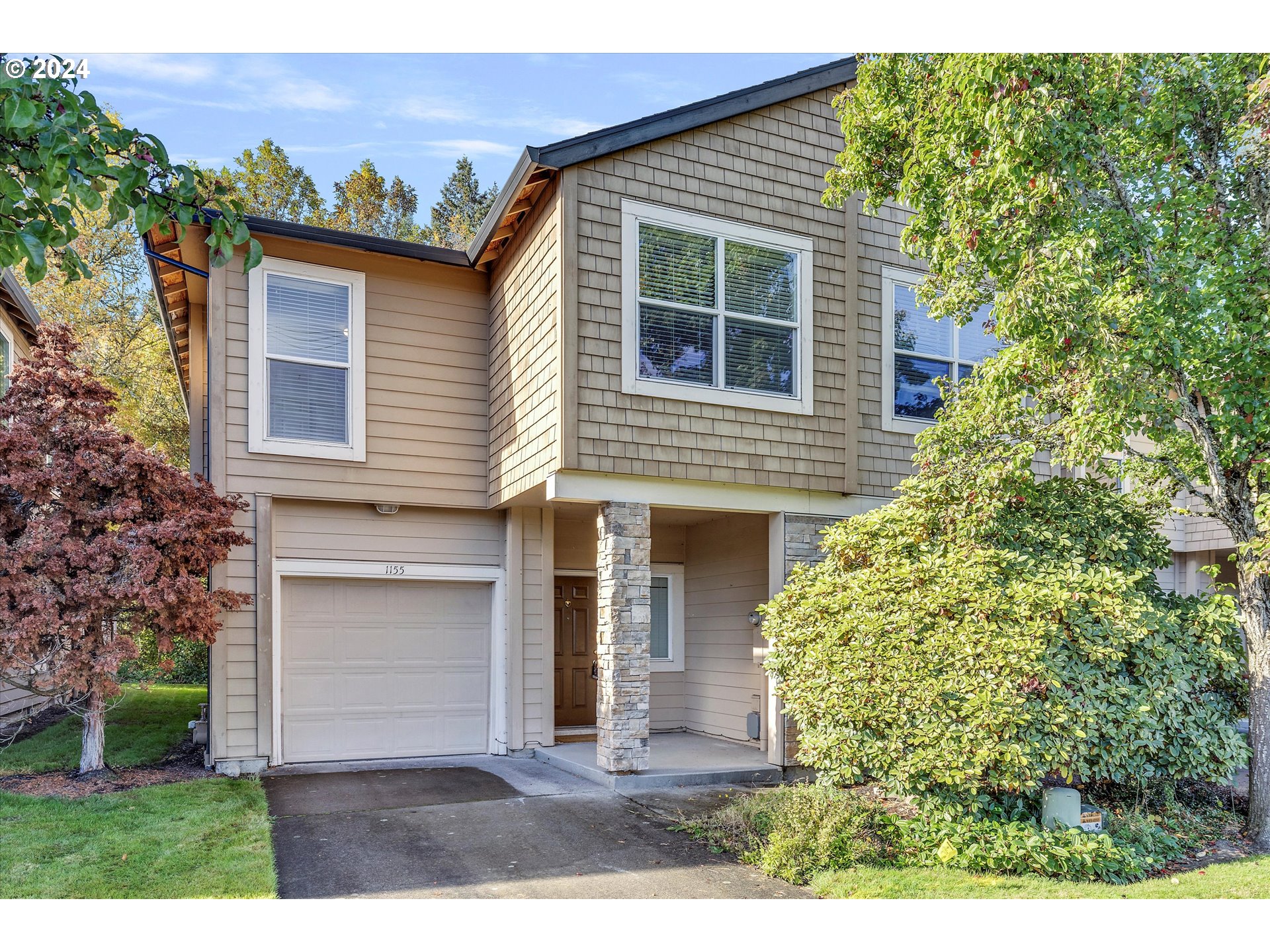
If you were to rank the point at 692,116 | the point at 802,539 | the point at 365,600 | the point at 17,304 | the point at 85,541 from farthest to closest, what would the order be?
the point at 17,304
the point at 365,600
the point at 802,539
the point at 692,116
the point at 85,541

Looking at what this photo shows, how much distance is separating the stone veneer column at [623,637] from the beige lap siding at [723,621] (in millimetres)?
1979

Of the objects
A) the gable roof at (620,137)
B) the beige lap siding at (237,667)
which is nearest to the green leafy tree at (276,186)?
the gable roof at (620,137)

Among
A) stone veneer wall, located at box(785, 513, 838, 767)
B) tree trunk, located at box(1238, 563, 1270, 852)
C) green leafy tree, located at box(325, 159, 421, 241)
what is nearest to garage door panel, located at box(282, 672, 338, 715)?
stone veneer wall, located at box(785, 513, 838, 767)

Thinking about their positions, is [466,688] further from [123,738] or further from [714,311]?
[714,311]

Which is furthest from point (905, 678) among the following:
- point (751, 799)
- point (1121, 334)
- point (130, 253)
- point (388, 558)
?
point (130, 253)

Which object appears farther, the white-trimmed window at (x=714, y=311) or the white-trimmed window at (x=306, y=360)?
the white-trimmed window at (x=306, y=360)

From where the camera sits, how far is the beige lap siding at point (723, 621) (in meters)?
9.97

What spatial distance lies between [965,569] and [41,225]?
5625 mm

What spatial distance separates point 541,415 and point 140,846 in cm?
431

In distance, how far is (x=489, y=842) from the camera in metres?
6.02

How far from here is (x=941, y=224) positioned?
23.9 ft

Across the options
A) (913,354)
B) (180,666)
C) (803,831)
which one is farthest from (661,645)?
(180,666)

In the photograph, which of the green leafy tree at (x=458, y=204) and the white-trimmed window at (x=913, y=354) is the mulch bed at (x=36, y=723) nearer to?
the white-trimmed window at (x=913, y=354)
